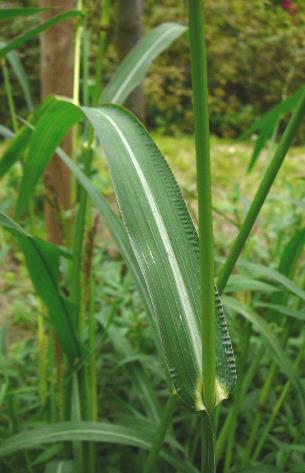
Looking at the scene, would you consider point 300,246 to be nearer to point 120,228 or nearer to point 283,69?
point 120,228

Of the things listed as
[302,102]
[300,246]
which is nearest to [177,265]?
[302,102]

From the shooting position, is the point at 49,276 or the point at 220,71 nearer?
the point at 49,276

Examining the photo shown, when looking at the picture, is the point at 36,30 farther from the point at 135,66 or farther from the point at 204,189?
the point at 204,189

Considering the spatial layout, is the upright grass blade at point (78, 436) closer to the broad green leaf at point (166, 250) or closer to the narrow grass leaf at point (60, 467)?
the narrow grass leaf at point (60, 467)

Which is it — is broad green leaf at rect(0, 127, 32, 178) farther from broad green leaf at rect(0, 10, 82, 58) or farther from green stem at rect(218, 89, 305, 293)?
green stem at rect(218, 89, 305, 293)

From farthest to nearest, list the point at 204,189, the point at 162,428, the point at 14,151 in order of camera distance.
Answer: the point at 14,151 < the point at 162,428 < the point at 204,189

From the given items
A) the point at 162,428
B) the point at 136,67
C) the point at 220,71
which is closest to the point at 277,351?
the point at 162,428
